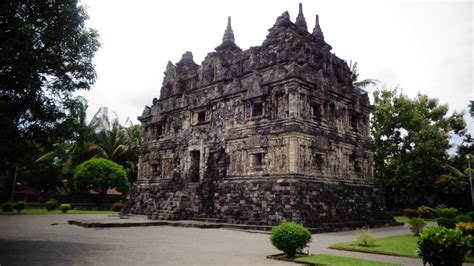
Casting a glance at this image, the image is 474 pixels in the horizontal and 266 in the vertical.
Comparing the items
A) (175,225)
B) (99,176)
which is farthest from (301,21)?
(99,176)

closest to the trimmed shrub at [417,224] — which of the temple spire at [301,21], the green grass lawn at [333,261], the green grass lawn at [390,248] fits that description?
the green grass lawn at [390,248]

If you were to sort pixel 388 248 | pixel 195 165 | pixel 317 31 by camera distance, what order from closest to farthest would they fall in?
pixel 388 248
pixel 195 165
pixel 317 31

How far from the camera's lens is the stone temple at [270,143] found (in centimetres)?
1703

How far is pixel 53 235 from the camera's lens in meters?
13.1

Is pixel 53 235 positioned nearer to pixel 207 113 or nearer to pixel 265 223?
pixel 265 223

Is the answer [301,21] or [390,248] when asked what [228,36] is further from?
[390,248]

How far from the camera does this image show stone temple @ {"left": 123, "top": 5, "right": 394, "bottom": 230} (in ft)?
55.9

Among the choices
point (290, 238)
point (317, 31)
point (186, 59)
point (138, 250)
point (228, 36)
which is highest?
point (228, 36)

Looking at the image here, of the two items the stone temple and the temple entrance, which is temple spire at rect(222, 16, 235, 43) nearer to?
the stone temple

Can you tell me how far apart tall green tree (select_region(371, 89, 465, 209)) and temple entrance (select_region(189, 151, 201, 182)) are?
58.1 feet

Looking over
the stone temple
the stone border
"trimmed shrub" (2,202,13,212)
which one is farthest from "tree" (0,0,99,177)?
"trimmed shrub" (2,202,13,212)

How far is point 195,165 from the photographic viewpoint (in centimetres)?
2264

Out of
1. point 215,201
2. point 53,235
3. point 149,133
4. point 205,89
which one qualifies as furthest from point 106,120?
point 53,235

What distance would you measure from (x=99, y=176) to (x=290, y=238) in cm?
2830
